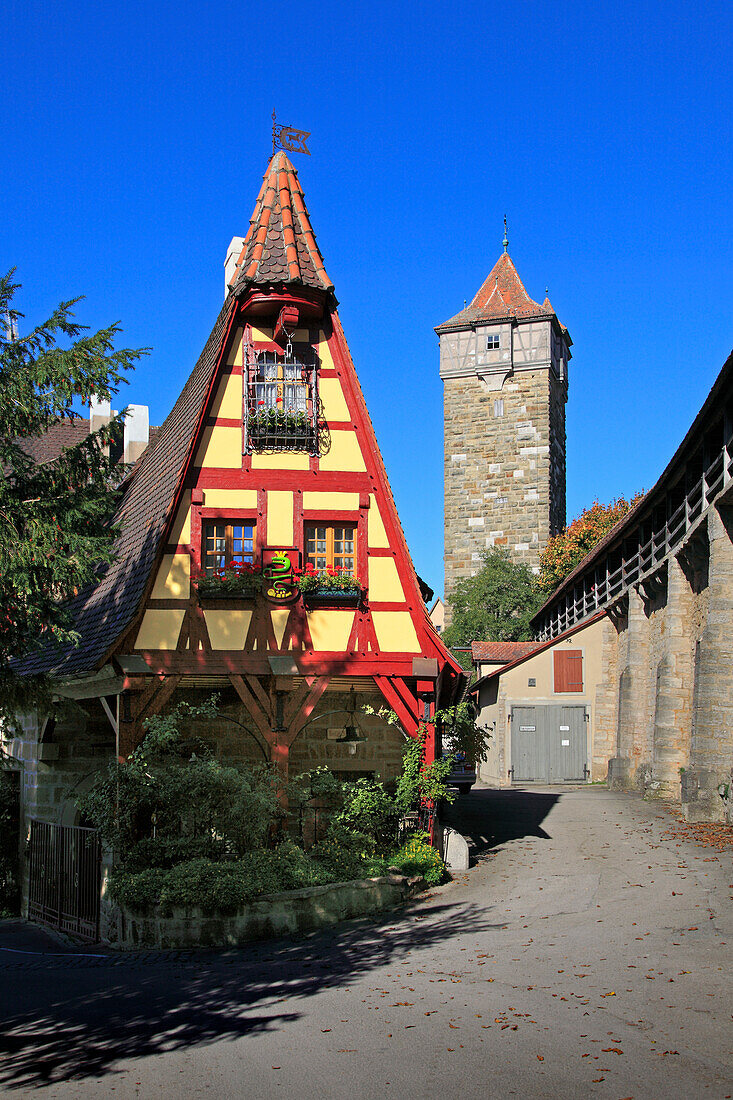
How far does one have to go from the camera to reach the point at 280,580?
1412cm

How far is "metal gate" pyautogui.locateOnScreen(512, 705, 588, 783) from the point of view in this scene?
3075cm

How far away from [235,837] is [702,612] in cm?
1257

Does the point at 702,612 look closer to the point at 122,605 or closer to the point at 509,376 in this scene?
the point at 122,605

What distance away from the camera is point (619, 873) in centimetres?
1341

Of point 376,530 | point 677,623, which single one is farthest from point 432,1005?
point 677,623

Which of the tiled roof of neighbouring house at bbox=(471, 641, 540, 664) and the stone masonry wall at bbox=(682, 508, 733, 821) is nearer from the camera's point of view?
the stone masonry wall at bbox=(682, 508, 733, 821)

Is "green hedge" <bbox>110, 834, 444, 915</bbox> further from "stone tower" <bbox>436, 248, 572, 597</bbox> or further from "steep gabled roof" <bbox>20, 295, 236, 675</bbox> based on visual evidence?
"stone tower" <bbox>436, 248, 572, 597</bbox>

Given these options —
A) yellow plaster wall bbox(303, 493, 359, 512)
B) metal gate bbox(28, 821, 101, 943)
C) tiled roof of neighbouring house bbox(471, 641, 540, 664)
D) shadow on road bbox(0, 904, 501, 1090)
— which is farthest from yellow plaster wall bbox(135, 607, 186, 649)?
tiled roof of neighbouring house bbox(471, 641, 540, 664)

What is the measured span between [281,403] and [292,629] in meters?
3.38

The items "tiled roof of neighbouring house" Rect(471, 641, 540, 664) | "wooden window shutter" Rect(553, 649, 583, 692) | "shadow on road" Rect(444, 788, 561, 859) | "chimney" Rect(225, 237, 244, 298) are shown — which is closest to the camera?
"shadow on road" Rect(444, 788, 561, 859)

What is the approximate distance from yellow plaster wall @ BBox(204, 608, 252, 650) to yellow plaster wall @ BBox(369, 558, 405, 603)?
1881mm

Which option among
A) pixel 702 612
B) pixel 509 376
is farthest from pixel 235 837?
pixel 509 376

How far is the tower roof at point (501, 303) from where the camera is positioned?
174 feet

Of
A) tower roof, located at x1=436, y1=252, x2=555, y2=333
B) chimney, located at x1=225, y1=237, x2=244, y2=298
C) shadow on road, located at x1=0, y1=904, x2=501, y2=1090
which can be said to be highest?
tower roof, located at x1=436, y1=252, x2=555, y2=333
